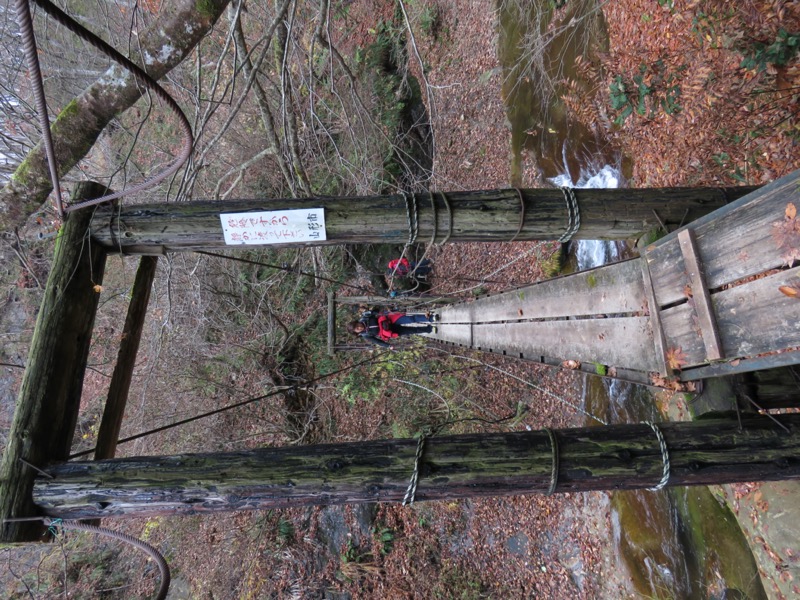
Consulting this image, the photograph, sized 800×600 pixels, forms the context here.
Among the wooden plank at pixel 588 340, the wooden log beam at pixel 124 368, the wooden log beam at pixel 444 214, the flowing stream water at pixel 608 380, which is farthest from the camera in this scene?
the flowing stream water at pixel 608 380

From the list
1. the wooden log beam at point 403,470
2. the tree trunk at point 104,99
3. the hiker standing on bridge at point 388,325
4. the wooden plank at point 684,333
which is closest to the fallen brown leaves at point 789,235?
the wooden plank at point 684,333

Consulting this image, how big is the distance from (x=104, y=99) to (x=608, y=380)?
5.52 meters

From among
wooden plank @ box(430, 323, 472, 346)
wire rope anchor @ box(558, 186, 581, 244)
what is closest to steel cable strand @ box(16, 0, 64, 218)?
wire rope anchor @ box(558, 186, 581, 244)

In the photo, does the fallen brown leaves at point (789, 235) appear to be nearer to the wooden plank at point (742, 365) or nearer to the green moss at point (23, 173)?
the wooden plank at point (742, 365)

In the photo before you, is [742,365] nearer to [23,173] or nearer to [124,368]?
[124,368]

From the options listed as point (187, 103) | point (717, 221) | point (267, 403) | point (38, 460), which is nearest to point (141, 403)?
point (267, 403)

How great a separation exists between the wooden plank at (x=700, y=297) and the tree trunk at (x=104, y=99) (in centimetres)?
309

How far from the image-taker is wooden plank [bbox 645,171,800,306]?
2.10 meters

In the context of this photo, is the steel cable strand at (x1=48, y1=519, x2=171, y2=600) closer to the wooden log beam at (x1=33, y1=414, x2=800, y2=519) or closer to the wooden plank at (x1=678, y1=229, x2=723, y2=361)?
the wooden log beam at (x1=33, y1=414, x2=800, y2=519)

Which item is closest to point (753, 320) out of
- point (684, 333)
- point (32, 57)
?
point (684, 333)

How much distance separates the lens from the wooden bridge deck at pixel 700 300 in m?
2.09

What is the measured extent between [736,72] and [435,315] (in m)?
4.63

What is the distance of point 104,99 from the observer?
3150mm

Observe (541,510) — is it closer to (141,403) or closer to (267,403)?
(267,403)
